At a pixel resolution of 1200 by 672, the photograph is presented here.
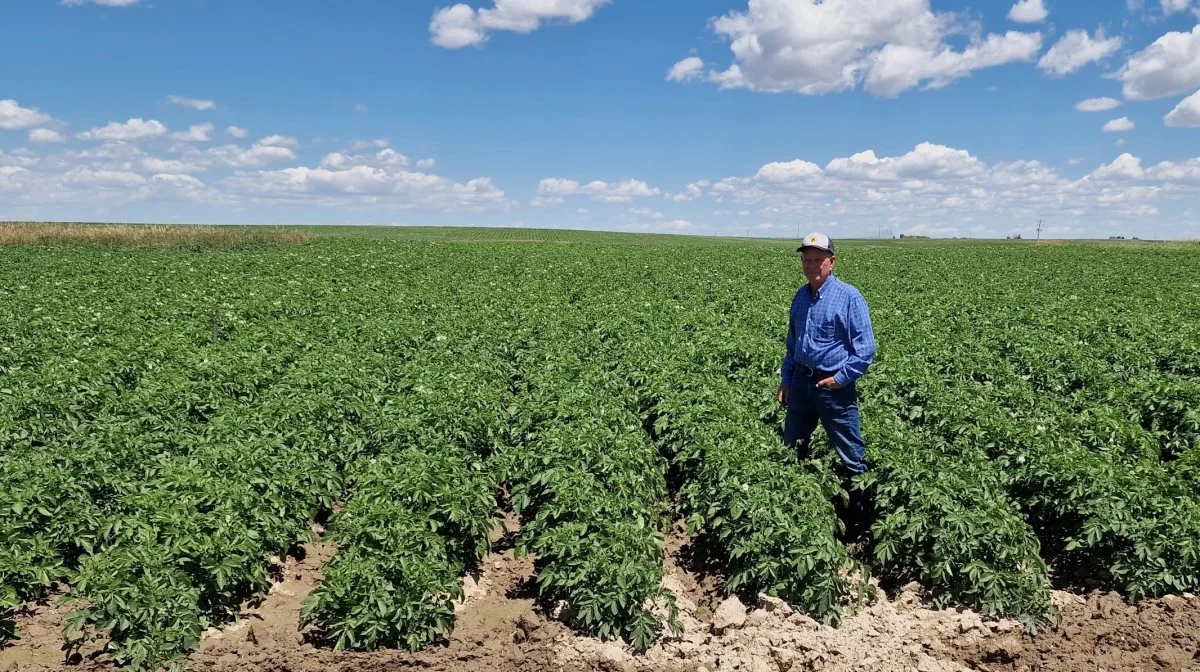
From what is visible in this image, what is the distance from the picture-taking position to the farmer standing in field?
636cm

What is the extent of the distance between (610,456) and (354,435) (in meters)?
2.95

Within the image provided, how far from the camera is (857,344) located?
6391 millimetres

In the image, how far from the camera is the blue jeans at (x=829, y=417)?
6703mm

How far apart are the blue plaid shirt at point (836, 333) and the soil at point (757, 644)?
1.89m

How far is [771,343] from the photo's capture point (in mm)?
12945

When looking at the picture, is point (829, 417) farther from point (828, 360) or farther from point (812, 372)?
point (828, 360)

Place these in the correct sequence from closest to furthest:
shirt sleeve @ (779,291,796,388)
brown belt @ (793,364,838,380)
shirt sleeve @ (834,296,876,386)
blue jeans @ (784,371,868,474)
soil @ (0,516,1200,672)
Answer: soil @ (0,516,1200,672) → shirt sleeve @ (834,296,876,386) → brown belt @ (793,364,838,380) → blue jeans @ (784,371,868,474) → shirt sleeve @ (779,291,796,388)

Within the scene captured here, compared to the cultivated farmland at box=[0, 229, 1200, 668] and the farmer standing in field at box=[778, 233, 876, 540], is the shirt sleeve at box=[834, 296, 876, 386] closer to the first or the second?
the farmer standing in field at box=[778, 233, 876, 540]

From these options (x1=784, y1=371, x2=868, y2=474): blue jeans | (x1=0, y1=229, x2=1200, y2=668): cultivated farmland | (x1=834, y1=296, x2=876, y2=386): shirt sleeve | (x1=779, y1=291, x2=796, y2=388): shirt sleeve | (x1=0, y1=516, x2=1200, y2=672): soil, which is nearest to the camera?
(x1=0, y1=516, x2=1200, y2=672): soil

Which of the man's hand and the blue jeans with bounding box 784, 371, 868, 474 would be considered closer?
the man's hand

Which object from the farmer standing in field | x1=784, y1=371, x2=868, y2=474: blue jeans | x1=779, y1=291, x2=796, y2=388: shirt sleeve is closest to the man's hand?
the farmer standing in field

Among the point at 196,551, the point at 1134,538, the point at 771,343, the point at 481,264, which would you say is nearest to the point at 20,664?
the point at 196,551

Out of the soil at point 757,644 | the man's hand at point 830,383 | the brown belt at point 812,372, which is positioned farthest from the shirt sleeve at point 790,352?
the soil at point 757,644

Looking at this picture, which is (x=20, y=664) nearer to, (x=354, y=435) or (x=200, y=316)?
(x=354, y=435)
